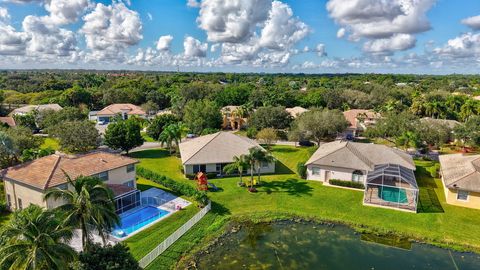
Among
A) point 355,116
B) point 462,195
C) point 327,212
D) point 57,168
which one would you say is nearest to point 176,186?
point 57,168

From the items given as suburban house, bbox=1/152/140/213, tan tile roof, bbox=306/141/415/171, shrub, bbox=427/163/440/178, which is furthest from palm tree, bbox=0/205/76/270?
shrub, bbox=427/163/440/178

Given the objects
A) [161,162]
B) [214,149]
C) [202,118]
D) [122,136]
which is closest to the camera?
[214,149]

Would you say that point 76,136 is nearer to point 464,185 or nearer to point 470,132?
point 464,185

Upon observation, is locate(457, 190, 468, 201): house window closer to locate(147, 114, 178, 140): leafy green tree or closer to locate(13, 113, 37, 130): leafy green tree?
locate(147, 114, 178, 140): leafy green tree

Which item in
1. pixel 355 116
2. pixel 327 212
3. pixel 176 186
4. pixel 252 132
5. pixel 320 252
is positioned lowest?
pixel 320 252

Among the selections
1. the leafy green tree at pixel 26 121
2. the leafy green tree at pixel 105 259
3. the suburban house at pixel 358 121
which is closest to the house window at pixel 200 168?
the leafy green tree at pixel 105 259

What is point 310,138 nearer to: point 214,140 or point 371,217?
point 214,140

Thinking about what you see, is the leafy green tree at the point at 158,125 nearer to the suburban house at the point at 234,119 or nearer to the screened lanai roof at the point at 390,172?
the suburban house at the point at 234,119
